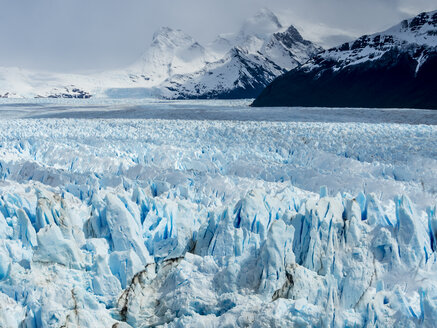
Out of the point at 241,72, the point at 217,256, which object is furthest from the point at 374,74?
the point at 241,72

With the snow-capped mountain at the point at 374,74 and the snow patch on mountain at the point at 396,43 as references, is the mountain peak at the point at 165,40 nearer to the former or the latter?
the snow-capped mountain at the point at 374,74

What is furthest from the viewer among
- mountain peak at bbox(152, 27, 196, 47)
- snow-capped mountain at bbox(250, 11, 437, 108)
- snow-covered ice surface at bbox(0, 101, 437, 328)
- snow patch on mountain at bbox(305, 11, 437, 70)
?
mountain peak at bbox(152, 27, 196, 47)

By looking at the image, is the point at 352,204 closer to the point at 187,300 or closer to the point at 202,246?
the point at 202,246

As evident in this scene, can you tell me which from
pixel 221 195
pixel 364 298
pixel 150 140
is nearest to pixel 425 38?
pixel 150 140

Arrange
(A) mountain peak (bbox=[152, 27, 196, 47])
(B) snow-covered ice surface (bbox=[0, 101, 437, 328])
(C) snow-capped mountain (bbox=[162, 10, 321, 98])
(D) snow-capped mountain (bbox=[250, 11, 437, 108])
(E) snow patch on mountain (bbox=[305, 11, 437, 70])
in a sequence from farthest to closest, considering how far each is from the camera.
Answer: (A) mountain peak (bbox=[152, 27, 196, 47])
(C) snow-capped mountain (bbox=[162, 10, 321, 98])
(E) snow patch on mountain (bbox=[305, 11, 437, 70])
(D) snow-capped mountain (bbox=[250, 11, 437, 108])
(B) snow-covered ice surface (bbox=[0, 101, 437, 328])

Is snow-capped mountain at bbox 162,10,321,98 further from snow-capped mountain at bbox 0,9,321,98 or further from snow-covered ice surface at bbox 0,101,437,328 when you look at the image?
snow-covered ice surface at bbox 0,101,437,328

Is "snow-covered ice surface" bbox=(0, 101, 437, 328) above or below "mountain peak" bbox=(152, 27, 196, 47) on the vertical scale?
below

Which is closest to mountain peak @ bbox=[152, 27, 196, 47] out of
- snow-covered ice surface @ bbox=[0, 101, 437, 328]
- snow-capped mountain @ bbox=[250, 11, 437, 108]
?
snow-capped mountain @ bbox=[250, 11, 437, 108]
